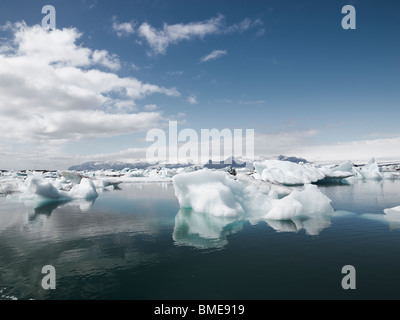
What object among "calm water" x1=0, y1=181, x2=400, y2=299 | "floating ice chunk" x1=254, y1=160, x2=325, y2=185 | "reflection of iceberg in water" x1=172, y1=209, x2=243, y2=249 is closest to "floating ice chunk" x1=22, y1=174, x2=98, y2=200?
"calm water" x1=0, y1=181, x2=400, y2=299

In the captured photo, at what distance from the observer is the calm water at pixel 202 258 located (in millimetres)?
6320

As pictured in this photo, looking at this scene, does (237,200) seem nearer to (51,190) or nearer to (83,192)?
(83,192)

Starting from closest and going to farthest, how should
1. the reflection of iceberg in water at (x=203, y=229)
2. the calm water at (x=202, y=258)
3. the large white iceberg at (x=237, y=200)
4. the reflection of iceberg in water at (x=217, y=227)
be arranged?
the calm water at (x=202, y=258) < the reflection of iceberg in water at (x=203, y=229) < the reflection of iceberg in water at (x=217, y=227) < the large white iceberg at (x=237, y=200)

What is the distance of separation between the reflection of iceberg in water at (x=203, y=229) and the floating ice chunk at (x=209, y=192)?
0.59m

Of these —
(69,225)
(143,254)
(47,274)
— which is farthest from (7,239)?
(143,254)

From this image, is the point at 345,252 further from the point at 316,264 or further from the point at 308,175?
the point at 308,175

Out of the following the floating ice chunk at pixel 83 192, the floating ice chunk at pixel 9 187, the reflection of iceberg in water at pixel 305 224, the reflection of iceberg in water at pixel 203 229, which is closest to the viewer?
the reflection of iceberg in water at pixel 203 229

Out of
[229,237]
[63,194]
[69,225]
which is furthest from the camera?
[63,194]

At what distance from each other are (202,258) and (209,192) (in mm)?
7837

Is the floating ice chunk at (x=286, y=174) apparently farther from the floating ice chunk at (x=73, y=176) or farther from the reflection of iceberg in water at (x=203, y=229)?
the floating ice chunk at (x=73, y=176)

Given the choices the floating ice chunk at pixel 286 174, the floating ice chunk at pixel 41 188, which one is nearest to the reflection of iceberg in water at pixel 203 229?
the floating ice chunk at pixel 41 188

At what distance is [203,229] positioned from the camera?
1295 cm

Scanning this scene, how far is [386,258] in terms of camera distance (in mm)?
8234
